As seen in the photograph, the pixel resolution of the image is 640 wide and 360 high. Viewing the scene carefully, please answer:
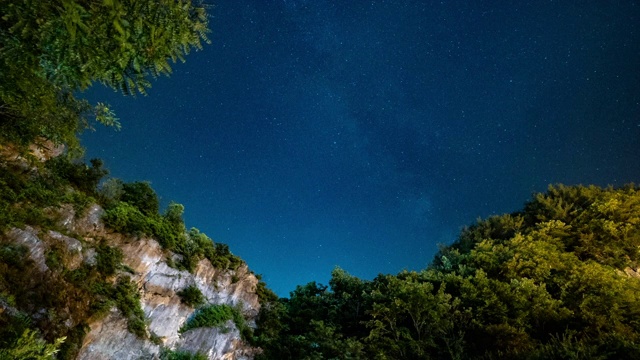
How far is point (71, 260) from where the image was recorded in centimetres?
1348

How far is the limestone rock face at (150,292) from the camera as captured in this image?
13.0 m

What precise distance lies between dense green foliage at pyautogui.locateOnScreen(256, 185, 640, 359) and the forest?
0.10 m

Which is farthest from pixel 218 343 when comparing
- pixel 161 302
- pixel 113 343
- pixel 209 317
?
pixel 113 343

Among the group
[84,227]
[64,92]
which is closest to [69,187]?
[84,227]

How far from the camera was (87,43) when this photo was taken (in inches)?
178

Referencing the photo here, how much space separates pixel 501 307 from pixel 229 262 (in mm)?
19227

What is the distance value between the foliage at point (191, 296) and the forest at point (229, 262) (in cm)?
197

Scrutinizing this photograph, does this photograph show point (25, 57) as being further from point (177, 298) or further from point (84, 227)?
point (177, 298)

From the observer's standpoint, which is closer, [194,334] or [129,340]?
[129,340]

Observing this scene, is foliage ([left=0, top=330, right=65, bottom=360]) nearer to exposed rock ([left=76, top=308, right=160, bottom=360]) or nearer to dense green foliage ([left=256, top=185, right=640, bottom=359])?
exposed rock ([left=76, top=308, right=160, bottom=360])

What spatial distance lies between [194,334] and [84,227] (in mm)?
8953

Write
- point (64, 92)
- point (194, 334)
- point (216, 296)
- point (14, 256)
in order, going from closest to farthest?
1. point (64, 92)
2. point (14, 256)
3. point (194, 334)
4. point (216, 296)

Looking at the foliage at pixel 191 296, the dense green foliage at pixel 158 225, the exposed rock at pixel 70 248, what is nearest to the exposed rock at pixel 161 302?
the foliage at pixel 191 296

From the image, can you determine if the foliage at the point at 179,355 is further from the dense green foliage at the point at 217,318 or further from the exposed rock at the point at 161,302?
the dense green foliage at the point at 217,318
